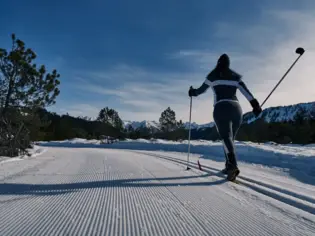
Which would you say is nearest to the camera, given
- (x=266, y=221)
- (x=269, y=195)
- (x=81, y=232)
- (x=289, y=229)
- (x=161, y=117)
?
(x=81, y=232)

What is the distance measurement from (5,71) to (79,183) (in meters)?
10.4

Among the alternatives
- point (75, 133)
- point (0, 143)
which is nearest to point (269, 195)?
point (0, 143)

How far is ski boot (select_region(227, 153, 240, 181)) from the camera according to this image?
414 cm

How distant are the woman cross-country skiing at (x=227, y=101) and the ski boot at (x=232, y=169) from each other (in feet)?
0.39

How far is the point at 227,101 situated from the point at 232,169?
1138 millimetres

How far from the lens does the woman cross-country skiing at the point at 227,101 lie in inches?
182

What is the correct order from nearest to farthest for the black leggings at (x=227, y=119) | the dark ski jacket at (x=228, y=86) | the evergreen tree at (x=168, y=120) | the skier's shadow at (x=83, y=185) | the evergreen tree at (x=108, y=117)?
the skier's shadow at (x=83, y=185)
the black leggings at (x=227, y=119)
the dark ski jacket at (x=228, y=86)
the evergreen tree at (x=168, y=120)
the evergreen tree at (x=108, y=117)

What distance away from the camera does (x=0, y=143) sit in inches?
364

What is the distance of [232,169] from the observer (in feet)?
13.8

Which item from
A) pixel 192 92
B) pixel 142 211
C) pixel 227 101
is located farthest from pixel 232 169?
pixel 142 211

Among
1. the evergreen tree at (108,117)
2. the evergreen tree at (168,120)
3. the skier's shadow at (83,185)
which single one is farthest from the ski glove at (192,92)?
the evergreen tree at (108,117)

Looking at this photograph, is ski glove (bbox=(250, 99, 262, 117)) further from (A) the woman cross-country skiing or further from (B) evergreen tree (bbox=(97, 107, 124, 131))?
(B) evergreen tree (bbox=(97, 107, 124, 131))

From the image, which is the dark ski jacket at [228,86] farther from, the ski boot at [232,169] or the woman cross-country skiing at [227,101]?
the ski boot at [232,169]

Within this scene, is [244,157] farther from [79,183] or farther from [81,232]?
[81,232]
